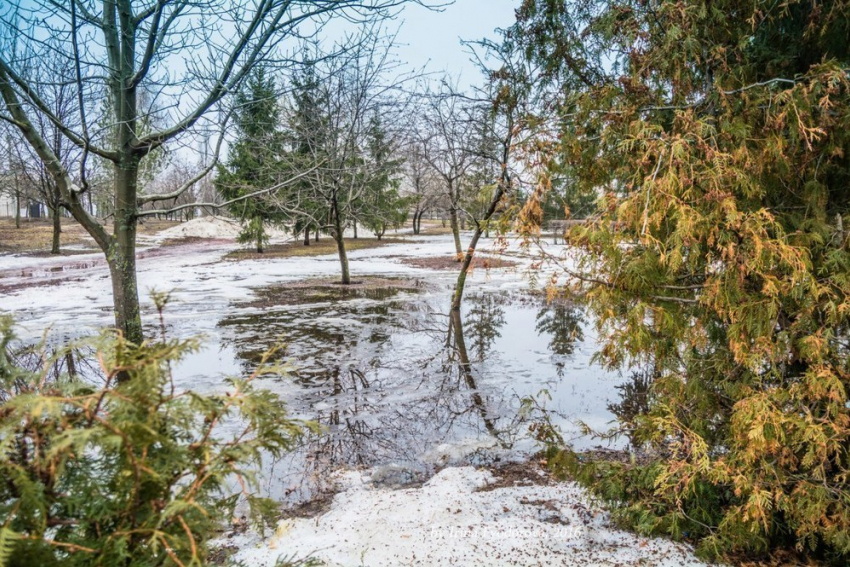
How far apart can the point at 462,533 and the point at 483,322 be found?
8973 millimetres

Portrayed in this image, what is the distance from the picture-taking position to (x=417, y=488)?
435 centimetres

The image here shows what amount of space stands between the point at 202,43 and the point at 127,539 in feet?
18.0

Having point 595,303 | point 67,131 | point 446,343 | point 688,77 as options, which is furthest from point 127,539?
point 446,343

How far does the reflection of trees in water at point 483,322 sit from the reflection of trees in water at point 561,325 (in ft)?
3.49

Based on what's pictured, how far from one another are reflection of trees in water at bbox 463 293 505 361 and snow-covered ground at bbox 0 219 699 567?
0.98 ft

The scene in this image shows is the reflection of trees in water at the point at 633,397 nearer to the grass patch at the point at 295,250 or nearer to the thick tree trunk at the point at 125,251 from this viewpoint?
the thick tree trunk at the point at 125,251

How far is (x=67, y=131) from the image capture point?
4918 millimetres

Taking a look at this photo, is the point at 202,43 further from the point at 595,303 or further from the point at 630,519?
the point at 630,519

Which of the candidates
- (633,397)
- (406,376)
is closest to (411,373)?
(406,376)

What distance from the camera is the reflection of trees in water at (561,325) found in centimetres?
988

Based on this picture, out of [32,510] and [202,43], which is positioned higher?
[202,43]

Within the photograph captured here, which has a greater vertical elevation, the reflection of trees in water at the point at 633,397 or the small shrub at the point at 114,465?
the small shrub at the point at 114,465

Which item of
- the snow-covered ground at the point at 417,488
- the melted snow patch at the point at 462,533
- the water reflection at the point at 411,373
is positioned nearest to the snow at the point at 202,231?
the snow-covered ground at the point at 417,488

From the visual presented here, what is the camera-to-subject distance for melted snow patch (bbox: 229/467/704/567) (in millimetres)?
2961
